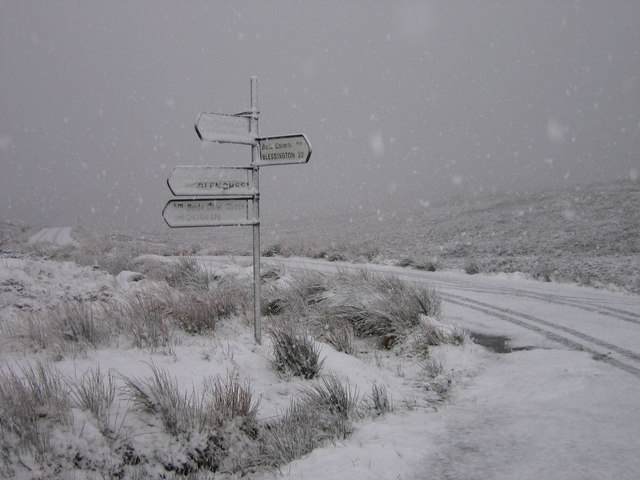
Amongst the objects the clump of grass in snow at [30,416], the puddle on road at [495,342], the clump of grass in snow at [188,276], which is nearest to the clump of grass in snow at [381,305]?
the puddle on road at [495,342]

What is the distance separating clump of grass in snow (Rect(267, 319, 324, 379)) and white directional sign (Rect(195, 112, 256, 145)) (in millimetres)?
2542

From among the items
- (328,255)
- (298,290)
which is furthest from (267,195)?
(298,290)

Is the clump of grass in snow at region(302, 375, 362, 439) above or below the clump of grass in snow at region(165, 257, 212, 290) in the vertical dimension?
below

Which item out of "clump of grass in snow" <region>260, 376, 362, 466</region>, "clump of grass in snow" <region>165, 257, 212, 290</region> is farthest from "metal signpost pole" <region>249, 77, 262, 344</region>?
"clump of grass in snow" <region>165, 257, 212, 290</region>

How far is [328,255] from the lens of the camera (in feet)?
56.7

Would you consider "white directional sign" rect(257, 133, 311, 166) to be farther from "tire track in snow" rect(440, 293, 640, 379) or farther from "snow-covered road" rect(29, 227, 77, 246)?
"snow-covered road" rect(29, 227, 77, 246)

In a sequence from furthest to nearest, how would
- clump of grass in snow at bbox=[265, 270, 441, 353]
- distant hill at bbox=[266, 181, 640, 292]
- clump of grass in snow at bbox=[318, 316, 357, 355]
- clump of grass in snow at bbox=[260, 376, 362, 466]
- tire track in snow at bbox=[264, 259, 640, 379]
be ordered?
distant hill at bbox=[266, 181, 640, 292], clump of grass in snow at bbox=[265, 270, 441, 353], clump of grass in snow at bbox=[318, 316, 357, 355], tire track in snow at bbox=[264, 259, 640, 379], clump of grass in snow at bbox=[260, 376, 362, 466]

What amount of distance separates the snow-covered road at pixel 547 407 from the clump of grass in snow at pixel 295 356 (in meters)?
1.42

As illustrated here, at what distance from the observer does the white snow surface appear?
8.75ft

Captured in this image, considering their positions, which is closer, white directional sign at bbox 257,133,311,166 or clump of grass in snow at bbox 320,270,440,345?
white directional sign at bbox 257,133,311,166

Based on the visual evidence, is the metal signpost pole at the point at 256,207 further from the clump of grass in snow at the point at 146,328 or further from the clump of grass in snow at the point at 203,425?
the clump of grass in snow at the point at 203,425

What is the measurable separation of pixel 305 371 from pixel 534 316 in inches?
174

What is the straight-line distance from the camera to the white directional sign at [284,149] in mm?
4992

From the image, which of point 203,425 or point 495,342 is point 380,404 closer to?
point 203,425
